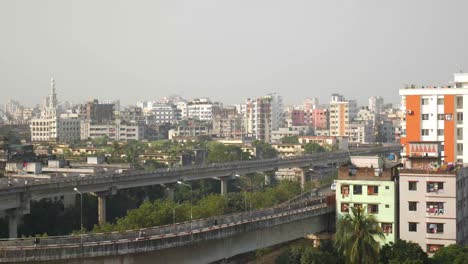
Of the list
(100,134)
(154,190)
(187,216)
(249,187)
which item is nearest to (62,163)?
(154,190)

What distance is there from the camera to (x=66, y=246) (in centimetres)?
2417

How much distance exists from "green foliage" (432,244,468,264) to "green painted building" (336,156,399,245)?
13.1 feet

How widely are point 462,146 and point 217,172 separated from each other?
32.5m

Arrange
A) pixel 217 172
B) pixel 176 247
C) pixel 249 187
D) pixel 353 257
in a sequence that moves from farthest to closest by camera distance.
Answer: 1. pixel 249 187
2. pixel 217 172
3. pixel 353 257
4. pixel 176 247

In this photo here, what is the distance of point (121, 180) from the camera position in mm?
60344

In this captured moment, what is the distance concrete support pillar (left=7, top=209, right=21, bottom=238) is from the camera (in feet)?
152

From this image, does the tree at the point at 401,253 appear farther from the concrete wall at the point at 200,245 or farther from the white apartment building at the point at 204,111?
the white apartment building at the point at 204,111

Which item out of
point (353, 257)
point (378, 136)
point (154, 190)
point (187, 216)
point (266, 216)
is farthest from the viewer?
point (378, 136)

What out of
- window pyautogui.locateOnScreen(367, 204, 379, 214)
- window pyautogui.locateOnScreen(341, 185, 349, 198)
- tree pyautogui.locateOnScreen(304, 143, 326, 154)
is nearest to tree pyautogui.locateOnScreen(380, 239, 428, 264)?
window pyautogui.locateOnScreen(367, 204, 379, 214)

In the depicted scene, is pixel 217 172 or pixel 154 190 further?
pixel 217 172

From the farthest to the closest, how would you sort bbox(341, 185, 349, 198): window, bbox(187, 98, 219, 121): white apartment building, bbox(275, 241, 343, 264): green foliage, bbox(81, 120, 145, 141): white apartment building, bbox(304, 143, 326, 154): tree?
bbox(187, 98, 219, 121): white apartment building → bbox(81, 120, 145, 141): white apartment building → bbox(304, 143, 326, 154): tree → bbox(341, 185, 349, 198): window → bbox(275, 241, 343, 264): green foliage

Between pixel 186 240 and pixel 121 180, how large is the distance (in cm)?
3316

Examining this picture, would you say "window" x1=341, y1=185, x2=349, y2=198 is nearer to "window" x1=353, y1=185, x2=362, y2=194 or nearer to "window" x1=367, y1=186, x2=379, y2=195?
"window" x1=353, y1=185, x2=362, y2=194

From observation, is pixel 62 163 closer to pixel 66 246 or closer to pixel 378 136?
pixel 66 246
